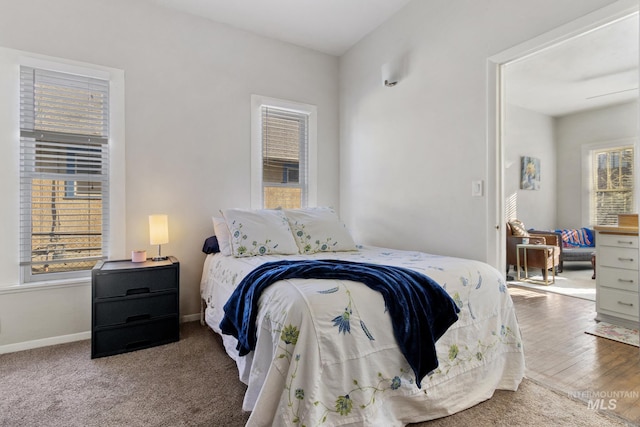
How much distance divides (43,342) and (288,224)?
6.88 ft

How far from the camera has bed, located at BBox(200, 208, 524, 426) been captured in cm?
A: 130

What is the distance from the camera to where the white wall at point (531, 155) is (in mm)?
5844

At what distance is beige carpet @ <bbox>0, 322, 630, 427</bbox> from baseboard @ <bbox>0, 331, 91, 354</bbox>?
8cm

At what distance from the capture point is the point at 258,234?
2.71 m

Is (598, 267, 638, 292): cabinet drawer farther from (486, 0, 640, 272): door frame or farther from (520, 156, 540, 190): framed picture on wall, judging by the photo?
(520, 156, 540, 190): framed picture on wall

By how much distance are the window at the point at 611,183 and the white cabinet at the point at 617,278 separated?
3.55 m

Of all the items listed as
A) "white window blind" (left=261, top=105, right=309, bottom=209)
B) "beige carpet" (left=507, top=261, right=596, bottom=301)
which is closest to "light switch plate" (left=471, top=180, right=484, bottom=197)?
"white window blind" (left=261, top=105, right=309, bottom=209)

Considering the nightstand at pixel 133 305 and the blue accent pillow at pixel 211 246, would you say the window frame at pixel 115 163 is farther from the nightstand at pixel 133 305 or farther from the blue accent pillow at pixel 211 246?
the blue accent pillow at pixel 211 246

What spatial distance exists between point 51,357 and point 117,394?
2.98 ft

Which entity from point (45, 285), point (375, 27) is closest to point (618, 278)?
point (375, 27)

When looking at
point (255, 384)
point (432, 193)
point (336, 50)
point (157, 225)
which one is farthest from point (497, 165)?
point (157, 225)

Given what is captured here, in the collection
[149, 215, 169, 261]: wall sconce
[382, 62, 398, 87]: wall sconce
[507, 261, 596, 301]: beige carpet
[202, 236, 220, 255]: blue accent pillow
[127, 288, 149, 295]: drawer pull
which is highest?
[382, 62, 398, 87]: wall sconce

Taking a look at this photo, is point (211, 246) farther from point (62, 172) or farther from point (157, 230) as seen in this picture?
point (62, 172)

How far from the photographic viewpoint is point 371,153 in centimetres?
351
